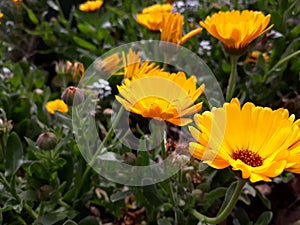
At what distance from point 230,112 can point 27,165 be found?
0.42m

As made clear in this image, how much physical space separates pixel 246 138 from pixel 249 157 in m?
0.02

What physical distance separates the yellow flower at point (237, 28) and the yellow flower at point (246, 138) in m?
0.12

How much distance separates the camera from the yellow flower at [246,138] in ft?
1.49

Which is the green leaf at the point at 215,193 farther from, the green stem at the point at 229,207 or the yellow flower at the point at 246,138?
the yellow flower at the point at 246,138

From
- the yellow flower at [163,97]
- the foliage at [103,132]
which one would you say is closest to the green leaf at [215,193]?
the foliage at [103,132]

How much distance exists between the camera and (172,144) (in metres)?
0.70

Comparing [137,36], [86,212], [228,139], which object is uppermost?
[228,139]

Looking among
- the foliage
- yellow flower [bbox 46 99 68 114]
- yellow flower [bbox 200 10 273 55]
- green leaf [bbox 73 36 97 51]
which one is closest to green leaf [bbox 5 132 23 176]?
the foliage

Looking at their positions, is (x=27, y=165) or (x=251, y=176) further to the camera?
(x=27, y=165)

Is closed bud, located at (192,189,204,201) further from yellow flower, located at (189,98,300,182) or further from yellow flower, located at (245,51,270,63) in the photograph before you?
yellow flower, located at (245,51,270,63)

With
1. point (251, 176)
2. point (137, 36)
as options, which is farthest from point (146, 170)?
point (137, 36)

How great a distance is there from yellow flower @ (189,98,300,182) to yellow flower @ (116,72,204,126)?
4 cm

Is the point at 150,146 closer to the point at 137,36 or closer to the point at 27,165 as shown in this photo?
the point at 27,165

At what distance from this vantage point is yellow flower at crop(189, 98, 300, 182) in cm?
45
